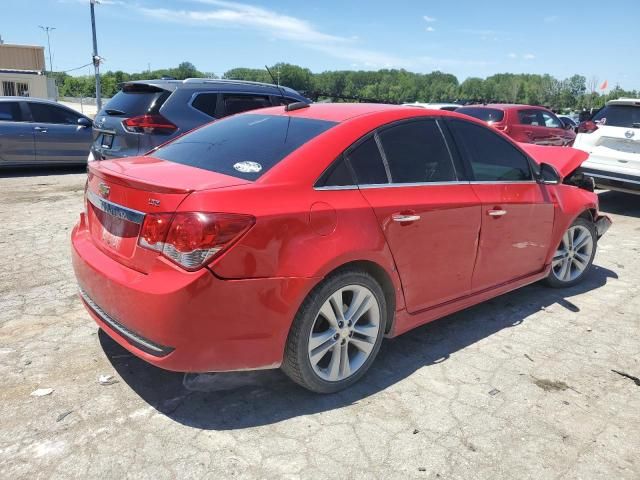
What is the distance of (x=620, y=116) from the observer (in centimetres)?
855

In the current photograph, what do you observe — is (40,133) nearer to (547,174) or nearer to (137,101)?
(137,101)

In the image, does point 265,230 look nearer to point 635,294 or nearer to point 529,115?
point 635,294

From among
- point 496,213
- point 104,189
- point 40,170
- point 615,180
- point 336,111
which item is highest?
point 336,111

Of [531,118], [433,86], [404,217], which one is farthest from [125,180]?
[433,86]

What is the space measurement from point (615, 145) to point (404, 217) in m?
6.68

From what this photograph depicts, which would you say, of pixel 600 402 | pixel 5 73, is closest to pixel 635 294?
pixel 600 402

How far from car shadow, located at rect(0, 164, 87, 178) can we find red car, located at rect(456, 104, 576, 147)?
8634mm

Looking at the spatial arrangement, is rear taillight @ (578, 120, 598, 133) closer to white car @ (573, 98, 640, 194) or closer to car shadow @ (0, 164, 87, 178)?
white car @ (573, 98, 640, 194)

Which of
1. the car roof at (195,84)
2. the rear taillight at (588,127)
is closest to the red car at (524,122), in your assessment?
the rear taillight at (588,127)

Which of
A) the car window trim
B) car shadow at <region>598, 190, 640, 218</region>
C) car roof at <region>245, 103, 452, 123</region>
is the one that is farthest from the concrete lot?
car shadow at <region>598, 190, 640, 218</region>

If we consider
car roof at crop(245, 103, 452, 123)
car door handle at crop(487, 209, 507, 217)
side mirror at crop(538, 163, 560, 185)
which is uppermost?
car roof at crop(245, 103, 452, 123)

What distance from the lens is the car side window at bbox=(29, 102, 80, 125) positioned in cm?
1038

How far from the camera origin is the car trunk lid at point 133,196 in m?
2.60

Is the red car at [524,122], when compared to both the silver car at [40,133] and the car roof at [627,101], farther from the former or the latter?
the silver car at [40,133]
